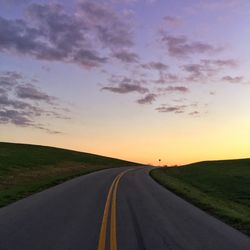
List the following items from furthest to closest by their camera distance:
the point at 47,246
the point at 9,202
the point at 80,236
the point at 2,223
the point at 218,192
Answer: the point at 218,192
the point at 9,202
the point at 2,223
the point at 80,236
the point at 47,246

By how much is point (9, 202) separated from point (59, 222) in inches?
222

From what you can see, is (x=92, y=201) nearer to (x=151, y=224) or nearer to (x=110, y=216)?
(x=110, y=216)

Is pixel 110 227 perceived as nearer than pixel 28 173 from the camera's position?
Yes

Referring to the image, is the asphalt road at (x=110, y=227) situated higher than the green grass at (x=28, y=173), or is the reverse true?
the green grass at (x=28, y=173)

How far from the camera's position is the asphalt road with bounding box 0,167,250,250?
9.46 meters

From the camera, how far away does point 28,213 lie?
1370cm

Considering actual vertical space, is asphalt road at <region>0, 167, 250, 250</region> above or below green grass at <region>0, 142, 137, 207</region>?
below

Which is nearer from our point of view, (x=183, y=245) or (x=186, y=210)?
(x=183, y=245)

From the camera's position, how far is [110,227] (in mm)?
11555

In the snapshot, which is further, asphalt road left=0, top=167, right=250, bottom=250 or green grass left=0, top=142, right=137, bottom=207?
green grass left=0, top=142, right=137, bottom=207

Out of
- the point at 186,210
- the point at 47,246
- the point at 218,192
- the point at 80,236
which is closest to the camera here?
the point at 47,246

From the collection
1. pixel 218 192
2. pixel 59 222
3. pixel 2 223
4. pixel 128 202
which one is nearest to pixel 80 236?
pixel 59 222

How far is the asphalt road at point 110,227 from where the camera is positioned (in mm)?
9461

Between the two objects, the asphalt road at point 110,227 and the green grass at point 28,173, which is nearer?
the asphalt road at point 110,227
